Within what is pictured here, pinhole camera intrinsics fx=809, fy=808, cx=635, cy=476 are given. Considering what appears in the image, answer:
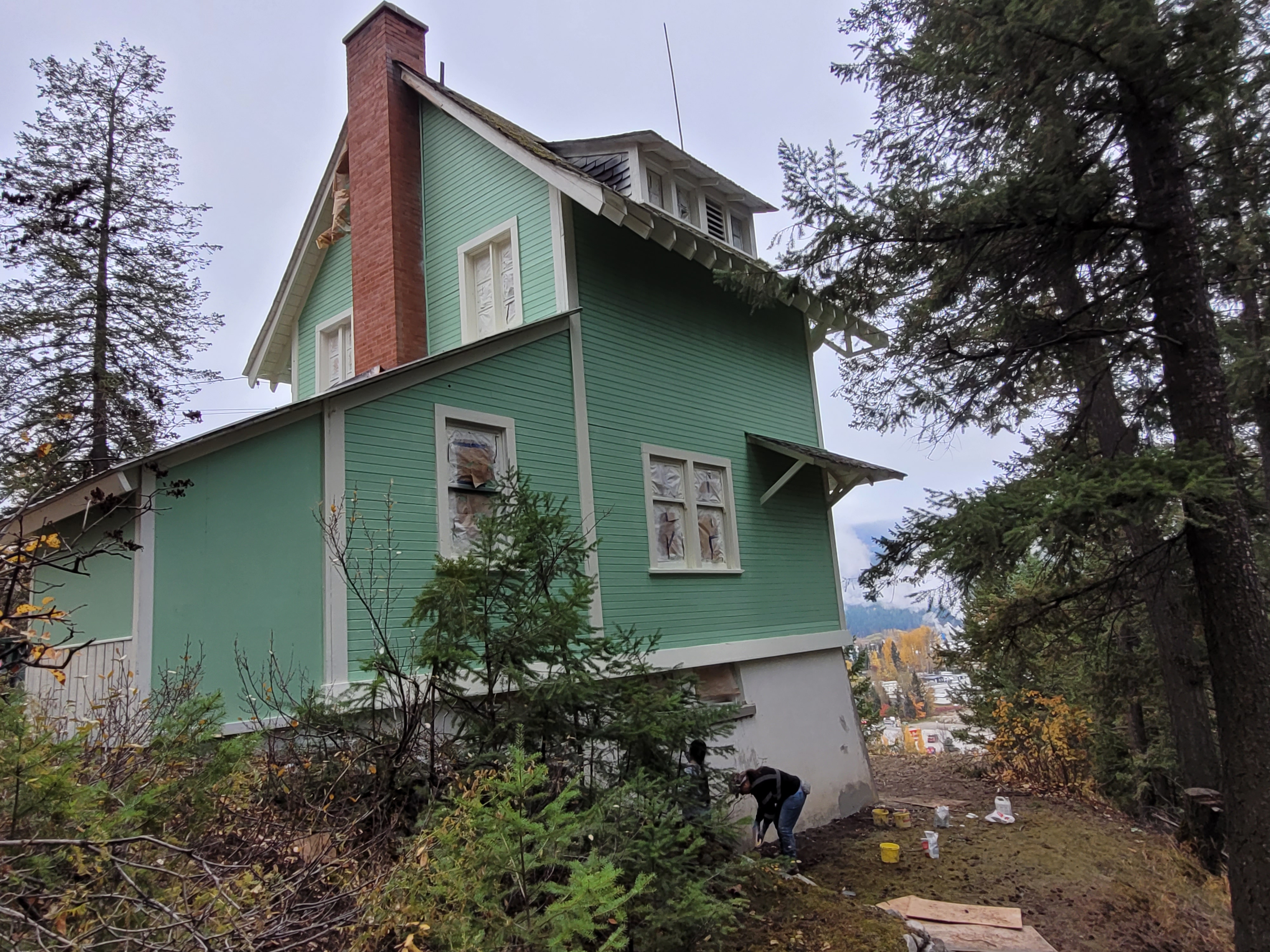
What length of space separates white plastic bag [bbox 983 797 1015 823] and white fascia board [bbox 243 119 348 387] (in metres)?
14.0

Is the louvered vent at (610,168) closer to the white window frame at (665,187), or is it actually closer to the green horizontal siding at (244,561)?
the white window frame at (665,187)

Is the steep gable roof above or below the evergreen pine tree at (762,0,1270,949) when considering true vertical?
above

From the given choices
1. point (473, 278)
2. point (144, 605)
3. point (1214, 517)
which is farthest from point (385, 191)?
point (1214, 517)

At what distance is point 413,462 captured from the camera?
27.0 feet

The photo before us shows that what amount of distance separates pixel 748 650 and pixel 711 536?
1.70 meters

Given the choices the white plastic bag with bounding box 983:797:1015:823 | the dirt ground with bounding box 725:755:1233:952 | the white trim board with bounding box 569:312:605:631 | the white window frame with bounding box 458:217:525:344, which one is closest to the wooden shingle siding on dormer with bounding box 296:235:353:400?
the white window frame with bounding box 458:217:525:344

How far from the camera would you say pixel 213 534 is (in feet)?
24.0

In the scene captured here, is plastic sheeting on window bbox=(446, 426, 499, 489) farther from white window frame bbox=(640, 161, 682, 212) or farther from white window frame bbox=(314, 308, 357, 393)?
white window frame bbox=(640, 161, 682, 212)

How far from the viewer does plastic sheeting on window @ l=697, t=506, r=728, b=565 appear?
11.7 m

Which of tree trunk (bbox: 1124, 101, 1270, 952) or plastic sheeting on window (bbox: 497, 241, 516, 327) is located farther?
plastic sheeting on window (bbox: 497, 241, 516, 327)

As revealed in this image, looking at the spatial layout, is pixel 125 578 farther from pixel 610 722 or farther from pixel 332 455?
pixel 610 722

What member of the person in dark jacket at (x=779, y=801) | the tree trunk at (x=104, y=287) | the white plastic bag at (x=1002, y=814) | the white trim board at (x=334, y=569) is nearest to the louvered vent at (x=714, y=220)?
the white trim board at (x=334, y=569)

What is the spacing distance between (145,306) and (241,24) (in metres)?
7.08

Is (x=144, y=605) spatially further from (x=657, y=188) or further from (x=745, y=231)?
(x=745, y=231)
